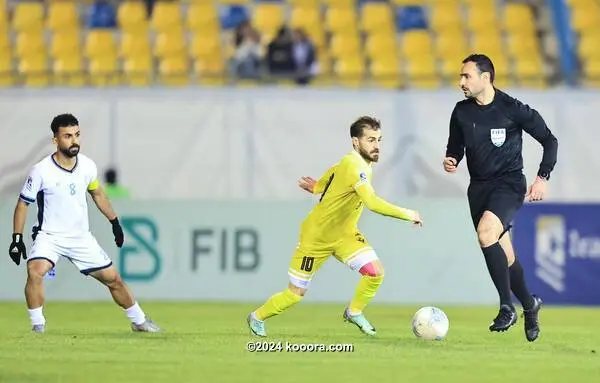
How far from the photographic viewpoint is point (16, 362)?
10055 mm

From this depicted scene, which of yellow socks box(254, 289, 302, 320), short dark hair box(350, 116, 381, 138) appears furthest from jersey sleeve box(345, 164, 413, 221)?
yellow socks box(254, 289, 302, 320)

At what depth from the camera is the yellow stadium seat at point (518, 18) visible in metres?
23.2

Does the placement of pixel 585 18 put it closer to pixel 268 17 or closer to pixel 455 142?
pixel 268 17

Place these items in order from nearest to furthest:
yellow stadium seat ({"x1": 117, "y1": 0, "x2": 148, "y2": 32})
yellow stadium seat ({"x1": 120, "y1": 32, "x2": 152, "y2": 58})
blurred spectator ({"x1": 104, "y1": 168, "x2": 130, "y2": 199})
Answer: blurred spectator ({"x1": 104, "y1": 168, "x2": 130, "y2": 199})
yellow stadium seat ({"x1": 120, "y1": 32, "x2": 152, "y2": 58})
yellow stadium seat ({"x1": 117, "y1": 0, "x2": 148, "y2": 32})

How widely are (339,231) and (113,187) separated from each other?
761 centimetres

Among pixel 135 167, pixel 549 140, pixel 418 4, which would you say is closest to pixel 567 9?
pixel 418 4

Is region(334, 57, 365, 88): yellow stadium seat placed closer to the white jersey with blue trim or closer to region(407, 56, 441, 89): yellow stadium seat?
region(407, 56, 441, 89): yellow stadium seat

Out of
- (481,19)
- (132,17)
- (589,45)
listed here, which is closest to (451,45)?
(481,19)

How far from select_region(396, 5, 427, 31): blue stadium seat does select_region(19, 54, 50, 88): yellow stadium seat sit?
5589mm

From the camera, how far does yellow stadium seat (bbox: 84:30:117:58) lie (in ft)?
72.9

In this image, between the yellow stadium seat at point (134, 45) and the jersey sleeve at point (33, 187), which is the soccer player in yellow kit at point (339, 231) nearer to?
the jersey sleeve at point (33, 187)

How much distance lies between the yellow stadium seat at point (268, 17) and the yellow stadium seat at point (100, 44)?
2289 mm

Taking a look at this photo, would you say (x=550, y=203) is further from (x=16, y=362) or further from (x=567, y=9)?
(x=16, y=362)

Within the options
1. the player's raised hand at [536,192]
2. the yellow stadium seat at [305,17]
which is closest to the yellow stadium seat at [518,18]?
the yellow stadium seat at [305,17]
